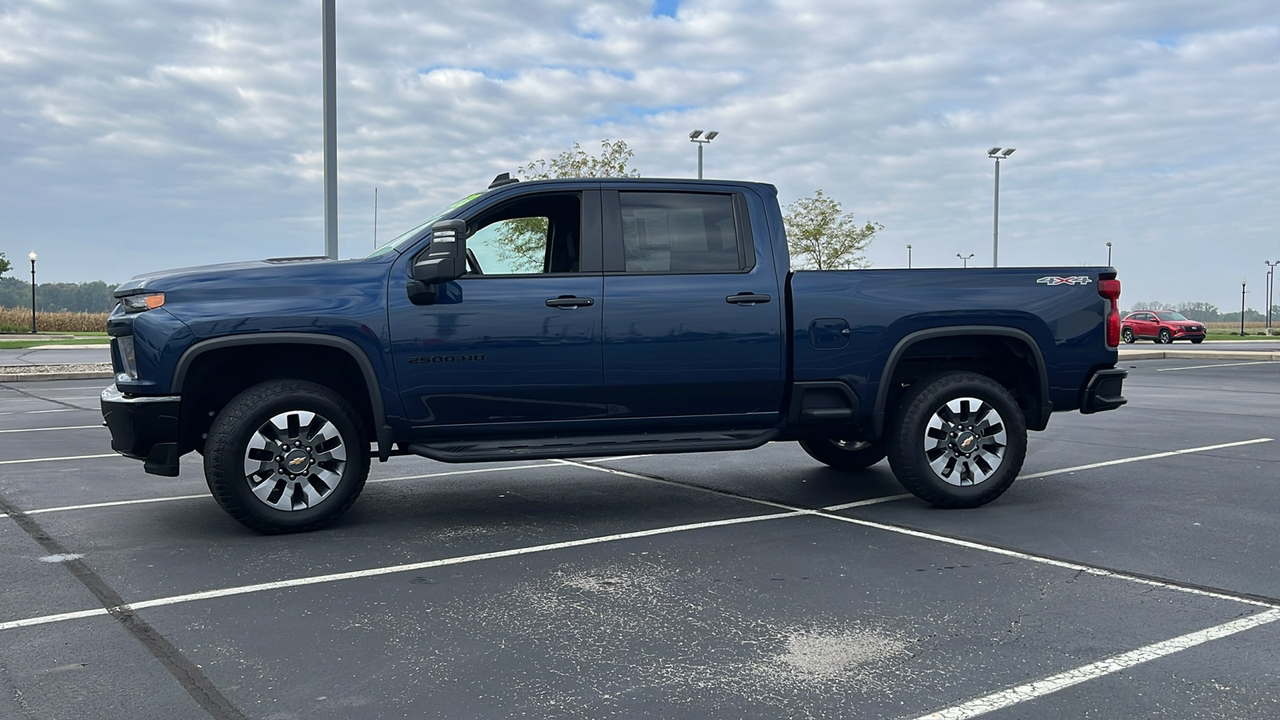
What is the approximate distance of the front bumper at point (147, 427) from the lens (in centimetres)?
562

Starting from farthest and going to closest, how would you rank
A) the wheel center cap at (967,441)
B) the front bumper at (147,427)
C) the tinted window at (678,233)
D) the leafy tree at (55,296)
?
the leafy tree at (55,296) → the wheel center cap at (967,441) → the tinted window at (678,233) → the front bumper at (147,427)

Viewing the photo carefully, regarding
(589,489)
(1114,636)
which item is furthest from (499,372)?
(1114,636)

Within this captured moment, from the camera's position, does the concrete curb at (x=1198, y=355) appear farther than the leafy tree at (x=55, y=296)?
No

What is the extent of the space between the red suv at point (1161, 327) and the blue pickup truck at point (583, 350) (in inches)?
1560

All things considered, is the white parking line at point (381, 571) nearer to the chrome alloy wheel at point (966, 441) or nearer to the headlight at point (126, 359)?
the chrome alloy wheel at point (966, 441)

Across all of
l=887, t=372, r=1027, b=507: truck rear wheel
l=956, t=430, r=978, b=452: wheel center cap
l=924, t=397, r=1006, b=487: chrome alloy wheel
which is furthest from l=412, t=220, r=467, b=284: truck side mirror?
l=956, t=430, r=978, b=452: wheel center cap

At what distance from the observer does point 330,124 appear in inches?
553

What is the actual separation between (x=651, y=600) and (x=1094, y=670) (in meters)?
1.82

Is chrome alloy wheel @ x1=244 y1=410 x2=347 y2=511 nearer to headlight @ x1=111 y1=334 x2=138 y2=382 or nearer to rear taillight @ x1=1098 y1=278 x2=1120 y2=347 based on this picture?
headlight @ x1=111 y1=334 x2=138 y2=382

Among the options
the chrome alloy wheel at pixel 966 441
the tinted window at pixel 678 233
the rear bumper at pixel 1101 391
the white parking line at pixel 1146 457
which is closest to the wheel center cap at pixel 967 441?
the chrome alloy wheel at pixel 966 441

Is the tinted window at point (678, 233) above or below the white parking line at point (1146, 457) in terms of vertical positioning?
above

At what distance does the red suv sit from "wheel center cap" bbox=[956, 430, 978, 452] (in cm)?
3968

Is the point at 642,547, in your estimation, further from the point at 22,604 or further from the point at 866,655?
the point at 22,604

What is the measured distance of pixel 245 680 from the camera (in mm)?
3598
